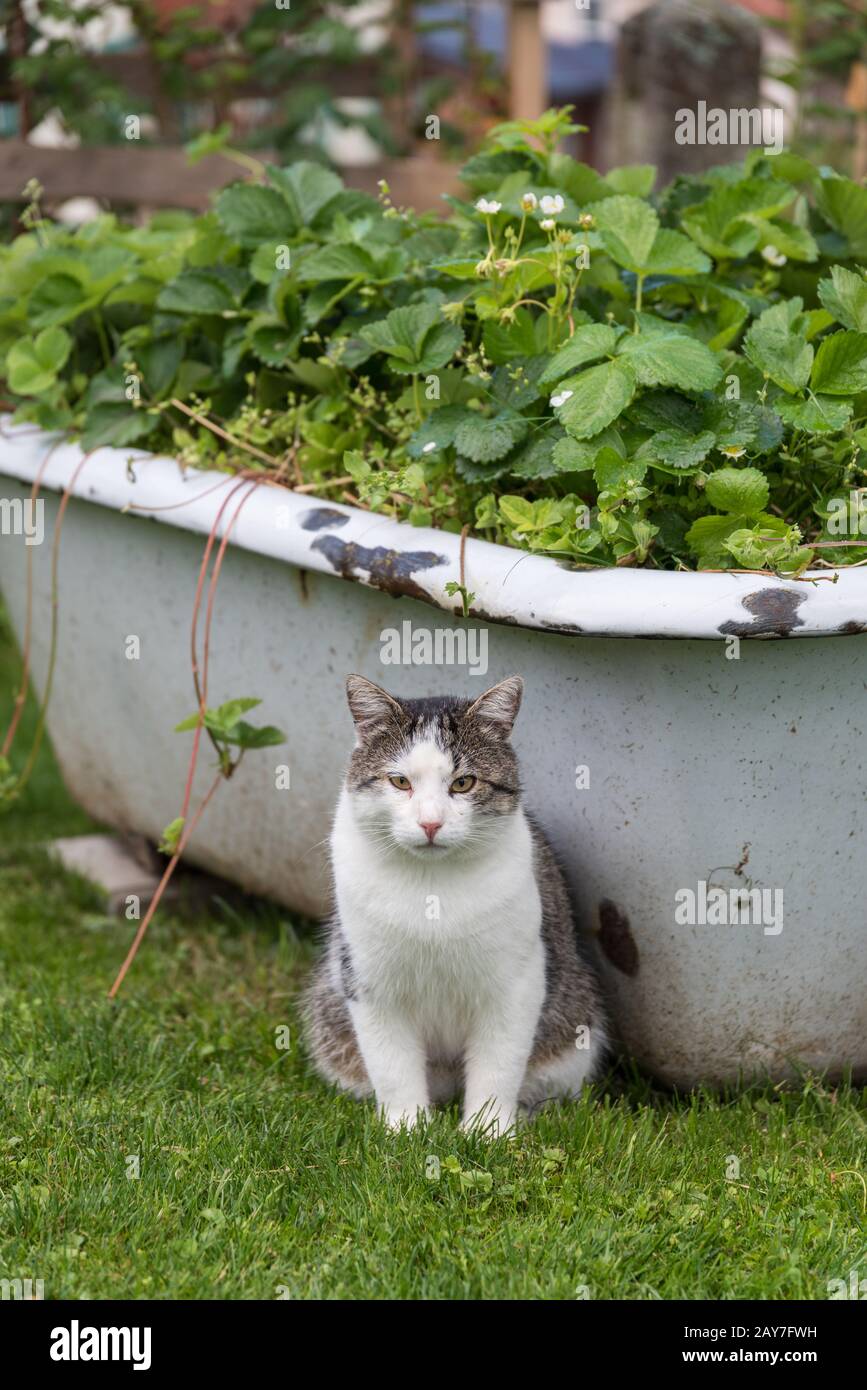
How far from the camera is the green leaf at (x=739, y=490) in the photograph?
1997 mm

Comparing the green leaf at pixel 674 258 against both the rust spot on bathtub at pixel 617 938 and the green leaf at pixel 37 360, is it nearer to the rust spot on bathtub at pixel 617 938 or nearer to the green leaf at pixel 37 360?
the rust spot on bathtub at pixel 617 938

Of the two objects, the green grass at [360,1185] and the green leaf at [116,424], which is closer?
the green grass at [360,1185]

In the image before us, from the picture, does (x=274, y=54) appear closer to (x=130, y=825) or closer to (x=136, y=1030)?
(x=130, y=825)

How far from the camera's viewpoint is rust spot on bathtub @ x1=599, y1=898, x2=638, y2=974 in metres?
2.18

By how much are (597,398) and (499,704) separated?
0.45 metres

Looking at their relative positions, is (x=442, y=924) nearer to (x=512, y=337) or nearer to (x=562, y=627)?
(x=562, y=627)

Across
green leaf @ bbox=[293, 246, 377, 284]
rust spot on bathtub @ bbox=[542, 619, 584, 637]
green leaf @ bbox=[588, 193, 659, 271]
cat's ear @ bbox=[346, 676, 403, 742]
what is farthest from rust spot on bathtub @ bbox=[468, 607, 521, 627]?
green leaf @ bbox=[293, 246, 377, 284]

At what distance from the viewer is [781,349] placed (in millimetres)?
2146

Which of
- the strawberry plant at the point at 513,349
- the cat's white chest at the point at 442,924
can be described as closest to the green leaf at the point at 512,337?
the strawberry plant at the point at 513,349

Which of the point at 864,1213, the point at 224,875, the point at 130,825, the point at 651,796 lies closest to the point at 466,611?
the point at 651,796

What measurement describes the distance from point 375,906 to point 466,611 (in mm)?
428

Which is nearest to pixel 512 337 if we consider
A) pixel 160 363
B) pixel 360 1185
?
pixel 160 363

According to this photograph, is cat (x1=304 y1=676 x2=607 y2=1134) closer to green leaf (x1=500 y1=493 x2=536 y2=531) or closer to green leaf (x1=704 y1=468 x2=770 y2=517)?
green leaf (x1=500 y1=493 x2=536 y2=531)

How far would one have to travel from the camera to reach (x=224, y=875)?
2967 mm
